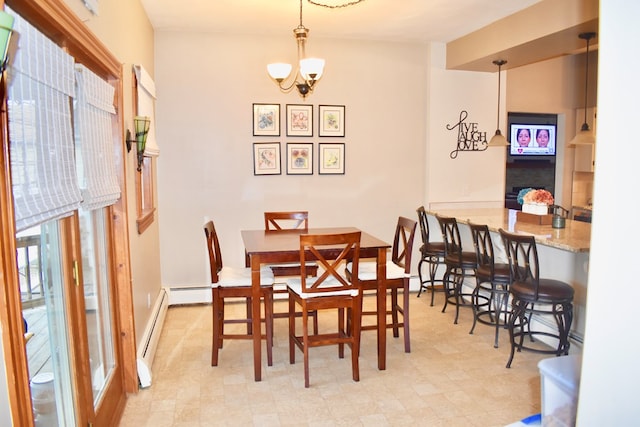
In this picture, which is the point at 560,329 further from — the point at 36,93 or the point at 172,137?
the point at 172,137

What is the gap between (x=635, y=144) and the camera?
3.51ft

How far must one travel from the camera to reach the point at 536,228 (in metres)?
4.00

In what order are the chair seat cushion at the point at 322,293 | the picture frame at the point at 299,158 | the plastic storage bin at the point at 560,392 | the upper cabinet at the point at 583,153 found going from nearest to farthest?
the plastic storage bin at the point at 560,392 → the chair seat cushion at the point at 322,293 → the picture frame at the point at 299,158 → the upper cabinet at the point at 583,153

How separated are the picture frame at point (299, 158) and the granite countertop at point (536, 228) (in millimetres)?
1441

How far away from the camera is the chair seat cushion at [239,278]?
11.2ft

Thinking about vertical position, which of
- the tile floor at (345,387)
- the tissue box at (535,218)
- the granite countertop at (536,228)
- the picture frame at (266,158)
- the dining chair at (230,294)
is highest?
the picture frame at (266,158)

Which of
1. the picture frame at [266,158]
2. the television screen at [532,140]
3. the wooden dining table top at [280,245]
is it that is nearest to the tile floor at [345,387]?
the wooden dining table top at [280,245]

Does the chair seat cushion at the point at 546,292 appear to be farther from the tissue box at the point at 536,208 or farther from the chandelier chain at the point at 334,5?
the chandelier chain at the point at 334,5

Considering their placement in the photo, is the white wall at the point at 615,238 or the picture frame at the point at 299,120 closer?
the white wall at the point at 615,238

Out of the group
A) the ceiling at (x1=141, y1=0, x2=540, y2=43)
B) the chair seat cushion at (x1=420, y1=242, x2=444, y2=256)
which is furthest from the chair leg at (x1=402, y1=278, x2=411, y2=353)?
the ceiling at (x1=141, y1=0, x2=540, y2=43)

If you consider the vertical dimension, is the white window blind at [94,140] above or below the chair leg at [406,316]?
above

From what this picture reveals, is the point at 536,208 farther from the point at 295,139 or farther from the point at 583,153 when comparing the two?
the point at 583,153

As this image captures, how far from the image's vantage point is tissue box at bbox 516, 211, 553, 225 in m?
4.14

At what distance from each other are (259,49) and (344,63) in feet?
2.97
